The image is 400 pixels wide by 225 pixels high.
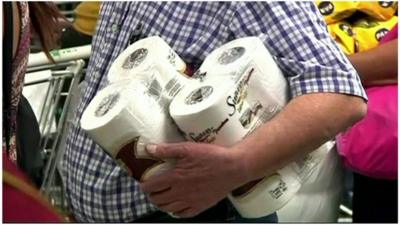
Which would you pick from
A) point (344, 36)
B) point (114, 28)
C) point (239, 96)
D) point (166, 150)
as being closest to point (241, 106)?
point (239, 96)

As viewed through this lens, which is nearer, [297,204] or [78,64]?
[297,204]

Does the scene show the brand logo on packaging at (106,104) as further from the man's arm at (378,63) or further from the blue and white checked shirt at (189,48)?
the man's arm at (378,63)

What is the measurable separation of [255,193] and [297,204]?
0.51 metres

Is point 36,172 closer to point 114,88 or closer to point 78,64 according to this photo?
point 114,88

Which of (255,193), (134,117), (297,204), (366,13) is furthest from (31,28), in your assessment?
(366,13)

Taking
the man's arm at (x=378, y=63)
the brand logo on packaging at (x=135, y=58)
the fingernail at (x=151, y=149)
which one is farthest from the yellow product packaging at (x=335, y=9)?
the fingernail at (x=151, y=149)

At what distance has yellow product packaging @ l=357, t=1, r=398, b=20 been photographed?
1881mm

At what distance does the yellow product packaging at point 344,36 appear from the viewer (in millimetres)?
1813

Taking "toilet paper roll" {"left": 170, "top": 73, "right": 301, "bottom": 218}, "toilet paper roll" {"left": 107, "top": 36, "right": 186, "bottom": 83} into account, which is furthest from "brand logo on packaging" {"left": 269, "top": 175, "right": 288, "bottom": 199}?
"toilet paper roll" {"left": 107, "top": 36, "right": 186, "bottom": 83}

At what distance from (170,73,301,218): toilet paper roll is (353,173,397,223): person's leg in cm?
59

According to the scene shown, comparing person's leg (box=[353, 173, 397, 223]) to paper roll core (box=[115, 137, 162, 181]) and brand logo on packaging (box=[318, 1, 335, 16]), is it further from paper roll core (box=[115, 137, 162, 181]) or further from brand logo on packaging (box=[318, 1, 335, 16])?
paper roll core (box=[115, 137, 162, 181])

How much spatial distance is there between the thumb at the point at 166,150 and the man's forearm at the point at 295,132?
0.08 m

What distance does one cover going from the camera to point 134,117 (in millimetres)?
1035

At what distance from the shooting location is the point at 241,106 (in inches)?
42.2
